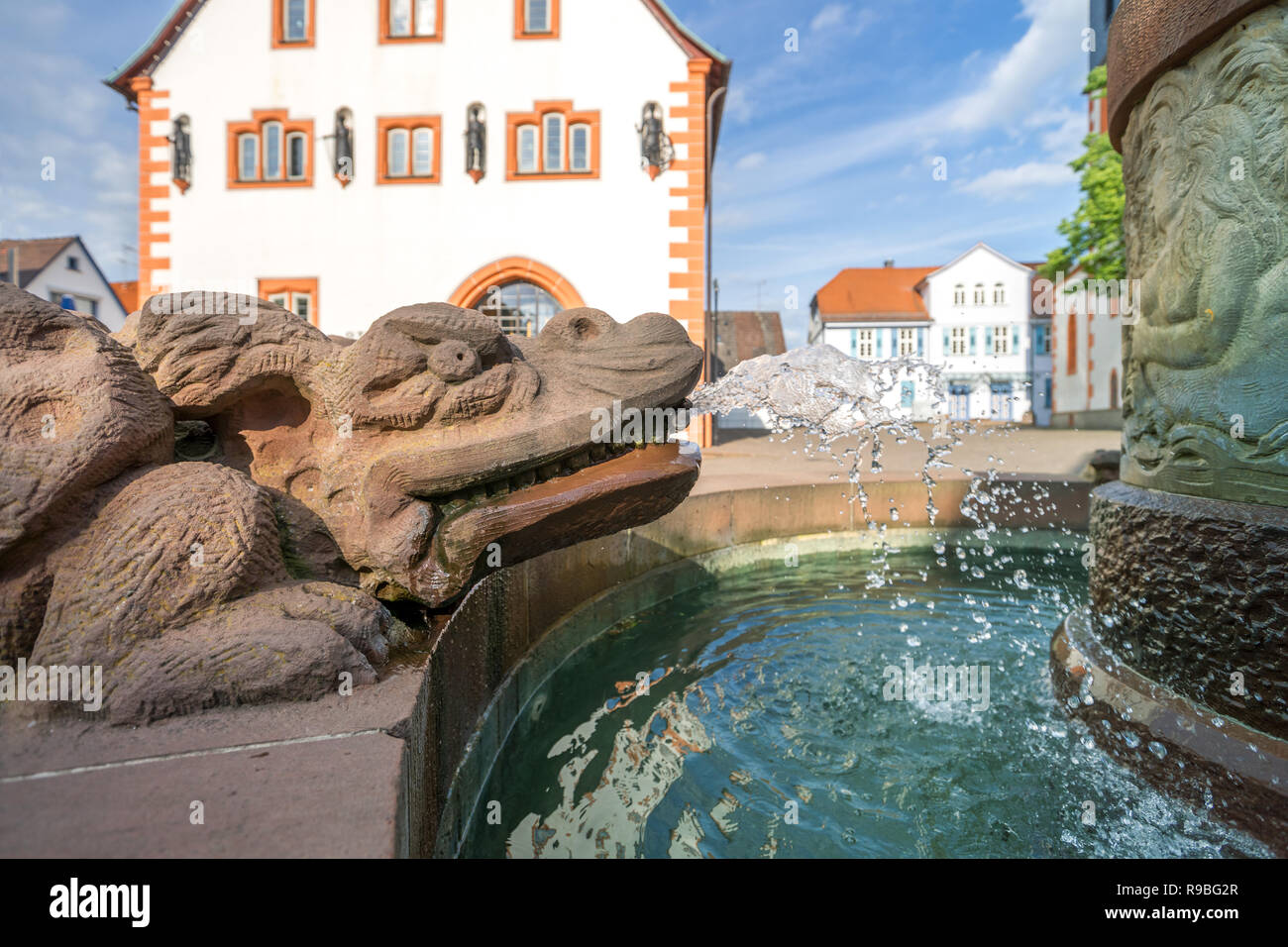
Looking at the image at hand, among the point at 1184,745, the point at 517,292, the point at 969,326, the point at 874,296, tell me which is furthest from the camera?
the point at 874,296

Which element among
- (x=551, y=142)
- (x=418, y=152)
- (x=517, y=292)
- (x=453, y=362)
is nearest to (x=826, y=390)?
(x=453, y=362)

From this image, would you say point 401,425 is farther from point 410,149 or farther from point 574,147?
point 410,149

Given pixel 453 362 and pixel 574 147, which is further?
pixel 574 147

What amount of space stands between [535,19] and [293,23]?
17.2 feet

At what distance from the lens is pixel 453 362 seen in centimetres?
191

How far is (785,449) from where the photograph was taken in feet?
48.1

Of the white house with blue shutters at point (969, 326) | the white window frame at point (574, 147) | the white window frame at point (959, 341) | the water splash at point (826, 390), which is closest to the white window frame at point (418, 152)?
the white window frame at point (574, 147)

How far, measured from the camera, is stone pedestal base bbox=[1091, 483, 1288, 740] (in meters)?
2.25

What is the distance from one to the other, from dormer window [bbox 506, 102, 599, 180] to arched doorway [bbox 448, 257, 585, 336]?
1915mm

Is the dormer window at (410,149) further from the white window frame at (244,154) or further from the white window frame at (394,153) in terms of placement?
the white window frame at (244,154)

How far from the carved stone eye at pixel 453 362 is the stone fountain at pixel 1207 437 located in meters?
2.45

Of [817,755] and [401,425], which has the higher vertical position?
[401,425]


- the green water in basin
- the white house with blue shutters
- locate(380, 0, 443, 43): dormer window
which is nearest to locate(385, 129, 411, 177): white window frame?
locate(380, 0, 443, 43): dormer window
